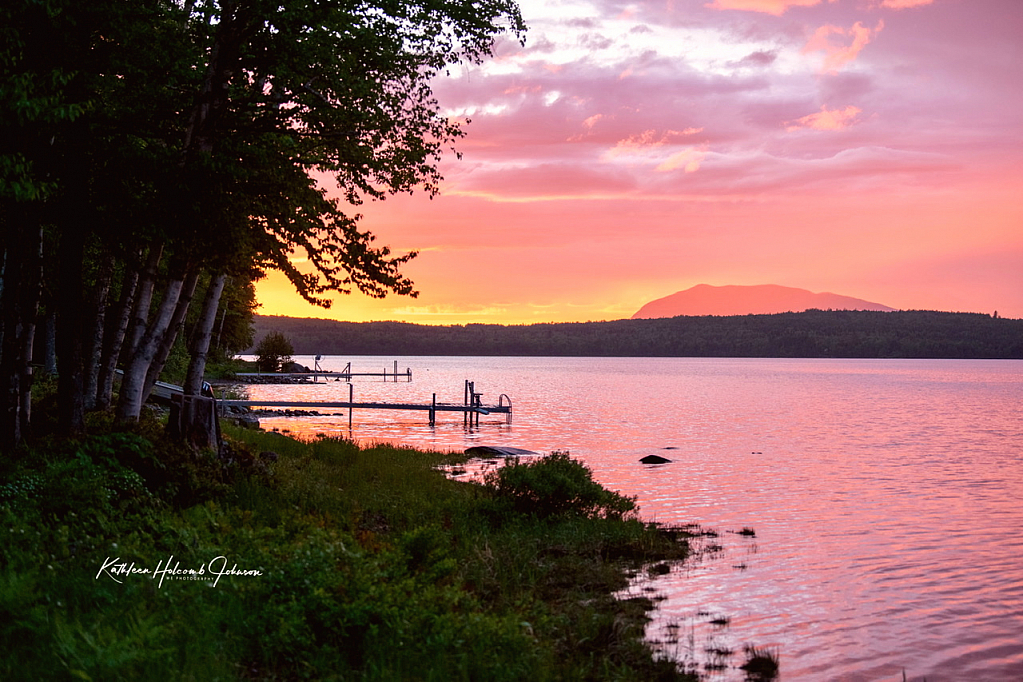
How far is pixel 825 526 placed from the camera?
1934cm

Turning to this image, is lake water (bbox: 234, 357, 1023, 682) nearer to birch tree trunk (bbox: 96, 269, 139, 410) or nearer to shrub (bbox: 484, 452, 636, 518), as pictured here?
shrub (bbox: 484, 452, 636, 518)

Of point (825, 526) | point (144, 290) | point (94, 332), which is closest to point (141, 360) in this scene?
point (144, 290)

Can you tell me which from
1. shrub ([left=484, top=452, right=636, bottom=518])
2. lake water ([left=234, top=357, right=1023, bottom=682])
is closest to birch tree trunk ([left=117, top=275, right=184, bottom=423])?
shrub ([left=484, top=452, right=636, bottom=518])

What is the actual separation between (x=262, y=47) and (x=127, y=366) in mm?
6854

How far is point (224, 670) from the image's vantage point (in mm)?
6184

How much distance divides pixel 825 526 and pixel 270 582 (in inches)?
612

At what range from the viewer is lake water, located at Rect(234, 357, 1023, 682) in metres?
10.5

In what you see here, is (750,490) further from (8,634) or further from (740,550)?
(8,634)

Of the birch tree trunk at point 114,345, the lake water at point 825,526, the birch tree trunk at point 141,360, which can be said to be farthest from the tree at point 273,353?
the birch tree trunk at point 141,360

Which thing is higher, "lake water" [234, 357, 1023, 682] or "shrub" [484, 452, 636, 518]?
"shrub" [484, 452, 636, 518]

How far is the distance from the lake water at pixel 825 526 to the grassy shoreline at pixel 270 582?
4.93 feet

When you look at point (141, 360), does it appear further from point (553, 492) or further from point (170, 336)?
point (553, 492)

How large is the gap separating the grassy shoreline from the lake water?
1503 millimetres

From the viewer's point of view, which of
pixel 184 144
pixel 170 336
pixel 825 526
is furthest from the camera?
pixel 825 526
